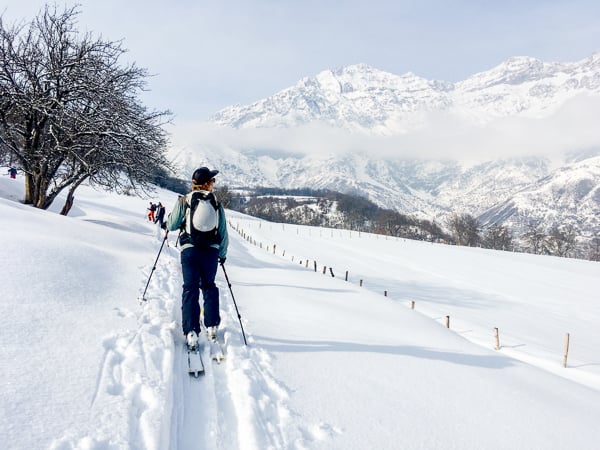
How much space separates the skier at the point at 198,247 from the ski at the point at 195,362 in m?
0.14

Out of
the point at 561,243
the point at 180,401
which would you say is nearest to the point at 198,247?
the point at 180,401

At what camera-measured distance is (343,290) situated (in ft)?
39.6

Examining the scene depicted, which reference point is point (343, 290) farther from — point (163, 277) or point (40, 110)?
point (40, 110)

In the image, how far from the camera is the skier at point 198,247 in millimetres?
5020

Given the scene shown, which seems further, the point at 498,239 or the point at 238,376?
the point at 498,239

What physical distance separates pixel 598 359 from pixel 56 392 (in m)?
23.5

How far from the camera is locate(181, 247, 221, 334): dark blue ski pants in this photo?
4.98m

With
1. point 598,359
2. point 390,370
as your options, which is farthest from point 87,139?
point 598,359

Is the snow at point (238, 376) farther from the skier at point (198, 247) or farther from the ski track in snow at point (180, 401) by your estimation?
the skier at point (198, 247)

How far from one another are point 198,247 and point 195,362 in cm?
157

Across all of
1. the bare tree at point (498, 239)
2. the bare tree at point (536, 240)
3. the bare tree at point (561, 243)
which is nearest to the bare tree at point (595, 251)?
the bare tree at point (561, 243)

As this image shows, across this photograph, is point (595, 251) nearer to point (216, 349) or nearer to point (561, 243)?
point (561, 243)

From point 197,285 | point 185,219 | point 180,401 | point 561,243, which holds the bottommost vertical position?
point 180,401

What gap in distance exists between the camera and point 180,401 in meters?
3.63
